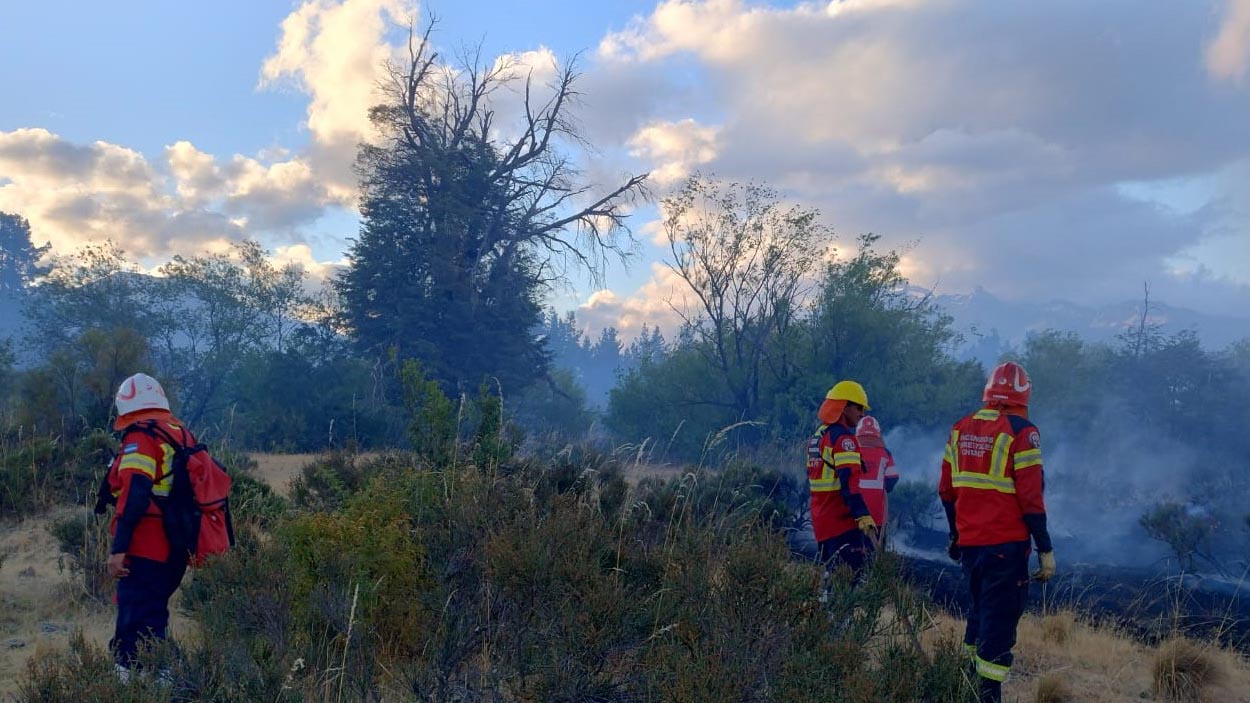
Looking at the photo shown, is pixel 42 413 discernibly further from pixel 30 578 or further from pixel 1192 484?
pixel 1192 484

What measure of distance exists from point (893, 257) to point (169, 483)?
27.4 meters

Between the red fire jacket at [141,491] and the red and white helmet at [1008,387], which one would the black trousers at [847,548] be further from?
the red fire jacket at [141,491]

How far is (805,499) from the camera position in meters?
13.9

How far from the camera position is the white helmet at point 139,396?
14.3 ft

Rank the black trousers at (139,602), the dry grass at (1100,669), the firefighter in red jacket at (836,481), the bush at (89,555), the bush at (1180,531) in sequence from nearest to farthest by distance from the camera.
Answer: the black trousers at (139,602) → the dry grass at (1100,669) → the firefighter in red jacket at (836,481) → the bush at (89,555) → the bush at (1180,531)

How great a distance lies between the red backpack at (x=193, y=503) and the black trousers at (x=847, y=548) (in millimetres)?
3697

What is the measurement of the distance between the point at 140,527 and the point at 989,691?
168 inches

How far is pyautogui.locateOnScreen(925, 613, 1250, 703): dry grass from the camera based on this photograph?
5129mm

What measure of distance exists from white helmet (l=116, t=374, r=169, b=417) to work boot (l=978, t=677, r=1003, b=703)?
4304 millimetres

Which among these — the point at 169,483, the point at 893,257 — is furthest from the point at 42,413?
the point at 893,257

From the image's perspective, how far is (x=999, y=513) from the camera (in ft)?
14.9

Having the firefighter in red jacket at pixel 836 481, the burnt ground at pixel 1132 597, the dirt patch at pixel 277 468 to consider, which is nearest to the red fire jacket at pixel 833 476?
the firefighter in red jacket at pixel 836 481

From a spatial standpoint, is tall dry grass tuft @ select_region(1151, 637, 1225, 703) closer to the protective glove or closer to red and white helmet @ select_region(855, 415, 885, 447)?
the protective glove

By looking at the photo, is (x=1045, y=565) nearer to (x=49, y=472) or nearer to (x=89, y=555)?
(x=89, y=555)
